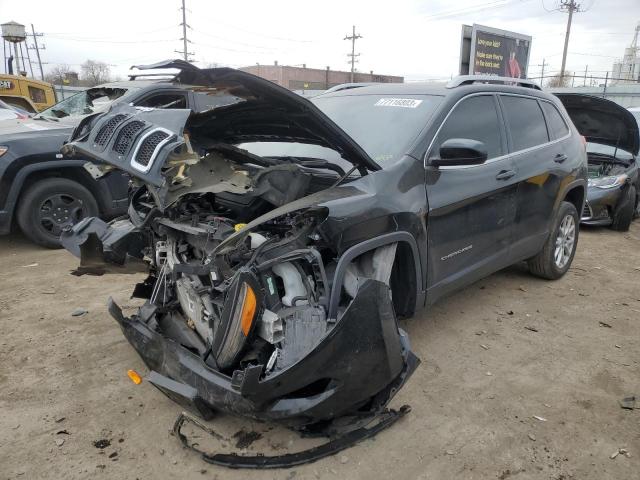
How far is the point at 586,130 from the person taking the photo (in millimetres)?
7980

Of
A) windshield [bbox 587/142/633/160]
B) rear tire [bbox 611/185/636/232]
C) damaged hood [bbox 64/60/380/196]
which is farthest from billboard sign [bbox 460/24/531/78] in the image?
damaged hood [bbox 64/60/380/196]

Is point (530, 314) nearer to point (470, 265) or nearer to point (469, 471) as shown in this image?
point (470, 265)

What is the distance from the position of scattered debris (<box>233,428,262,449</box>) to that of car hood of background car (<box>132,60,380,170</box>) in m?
1.66

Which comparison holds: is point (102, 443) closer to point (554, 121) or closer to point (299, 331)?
point (299, 331)

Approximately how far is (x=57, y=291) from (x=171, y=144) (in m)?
2.75

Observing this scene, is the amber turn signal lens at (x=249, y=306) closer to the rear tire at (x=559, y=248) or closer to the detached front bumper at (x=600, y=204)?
the rear tire at (x=559, y=248)

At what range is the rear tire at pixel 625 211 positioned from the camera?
24.5ft

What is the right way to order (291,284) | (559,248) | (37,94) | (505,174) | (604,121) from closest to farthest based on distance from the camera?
(291,284)
(505,174)
(559,248)
(604,121)
(37,94)

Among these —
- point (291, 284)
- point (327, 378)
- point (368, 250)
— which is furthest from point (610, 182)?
point (327, 378)

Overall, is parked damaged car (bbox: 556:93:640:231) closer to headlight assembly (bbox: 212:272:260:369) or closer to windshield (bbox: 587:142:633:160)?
windshield (bbox: 587:142:633:160)

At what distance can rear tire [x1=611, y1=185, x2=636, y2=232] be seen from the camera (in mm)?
7480

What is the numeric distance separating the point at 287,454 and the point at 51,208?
4.81 metres

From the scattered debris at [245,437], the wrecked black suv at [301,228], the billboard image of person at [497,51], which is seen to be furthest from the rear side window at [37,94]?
the scattered debris at [245,437]

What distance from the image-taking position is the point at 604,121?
24.8 feet
